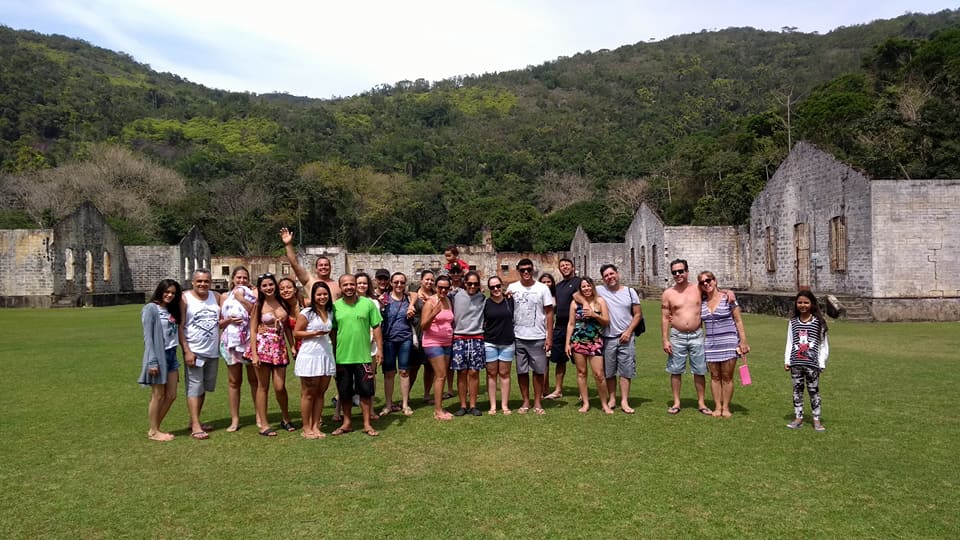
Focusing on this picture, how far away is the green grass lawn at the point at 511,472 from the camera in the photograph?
3869 millimetres

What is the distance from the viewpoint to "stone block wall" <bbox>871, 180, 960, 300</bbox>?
52.7 feet

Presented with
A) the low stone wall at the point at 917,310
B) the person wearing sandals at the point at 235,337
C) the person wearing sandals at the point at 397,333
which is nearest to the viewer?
the person wearing sandals at the point at 235,337

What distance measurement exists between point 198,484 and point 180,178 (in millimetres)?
51959

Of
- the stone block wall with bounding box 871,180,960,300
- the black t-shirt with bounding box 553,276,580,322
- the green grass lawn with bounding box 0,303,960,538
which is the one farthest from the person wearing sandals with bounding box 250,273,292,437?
the stone block wall with bounding box 871,180,960,300

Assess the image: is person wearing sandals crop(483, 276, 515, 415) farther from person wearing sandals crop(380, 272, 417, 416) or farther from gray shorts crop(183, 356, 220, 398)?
gray shorts crop(183, 356, 220, 398)

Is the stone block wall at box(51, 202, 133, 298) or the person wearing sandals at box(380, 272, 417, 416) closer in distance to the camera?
the person wearing sandals at box(380, 272, 417, 416)

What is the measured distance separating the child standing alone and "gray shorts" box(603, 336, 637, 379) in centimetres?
139

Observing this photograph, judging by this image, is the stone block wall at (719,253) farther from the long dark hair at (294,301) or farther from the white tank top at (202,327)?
the white tank top at (202,327)

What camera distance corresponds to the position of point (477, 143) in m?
80.6

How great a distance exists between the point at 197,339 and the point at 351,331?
1.38 metres

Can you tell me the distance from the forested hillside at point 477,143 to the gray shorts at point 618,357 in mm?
26259

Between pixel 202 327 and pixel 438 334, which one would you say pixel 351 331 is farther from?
pixel 202 327

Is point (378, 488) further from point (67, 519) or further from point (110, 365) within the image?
point (110, 365)

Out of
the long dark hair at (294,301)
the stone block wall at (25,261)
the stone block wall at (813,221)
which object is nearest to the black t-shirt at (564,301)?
the long dark hair at (294,301)
